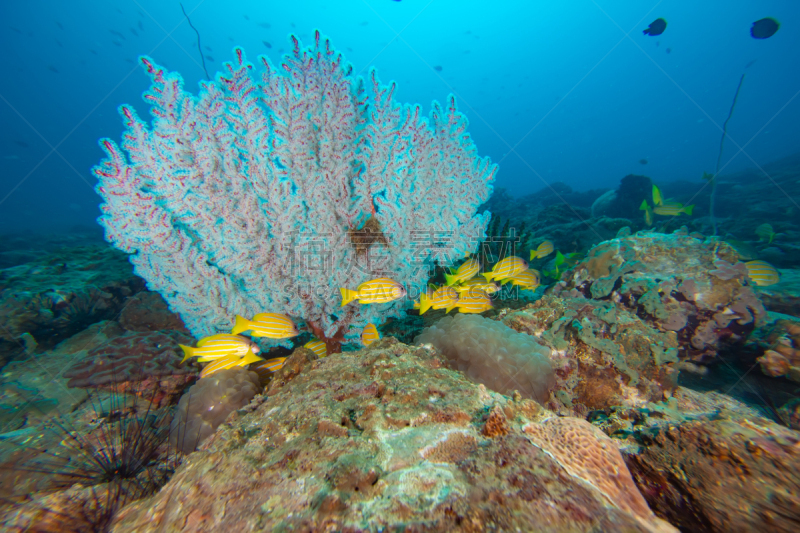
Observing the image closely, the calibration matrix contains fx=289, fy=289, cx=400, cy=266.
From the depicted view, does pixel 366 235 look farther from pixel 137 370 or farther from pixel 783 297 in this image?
pixel 783 297

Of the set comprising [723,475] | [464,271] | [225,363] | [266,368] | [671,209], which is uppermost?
[671,209]

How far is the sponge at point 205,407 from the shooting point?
2.98 m

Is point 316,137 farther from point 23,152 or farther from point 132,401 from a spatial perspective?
point 23,152

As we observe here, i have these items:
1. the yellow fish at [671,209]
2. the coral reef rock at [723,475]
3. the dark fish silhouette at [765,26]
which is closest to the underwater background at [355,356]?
the coral reef rock at [723,475]

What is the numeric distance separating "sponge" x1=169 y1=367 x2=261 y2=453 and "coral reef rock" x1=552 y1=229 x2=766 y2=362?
536cm

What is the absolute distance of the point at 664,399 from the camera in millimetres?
3135

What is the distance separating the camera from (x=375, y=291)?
317cm

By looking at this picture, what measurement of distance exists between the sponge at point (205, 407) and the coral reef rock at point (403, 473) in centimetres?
144

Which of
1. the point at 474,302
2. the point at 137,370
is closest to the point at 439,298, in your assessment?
the point at 474,302

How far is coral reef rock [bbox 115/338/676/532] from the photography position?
1018 millimetres

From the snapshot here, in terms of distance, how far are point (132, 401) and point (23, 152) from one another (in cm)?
14230

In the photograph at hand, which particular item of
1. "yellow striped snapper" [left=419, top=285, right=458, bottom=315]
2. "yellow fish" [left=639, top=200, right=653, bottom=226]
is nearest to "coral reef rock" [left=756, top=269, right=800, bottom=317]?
"yellow fish" [left=639, top=200, right=653, bottom=226]

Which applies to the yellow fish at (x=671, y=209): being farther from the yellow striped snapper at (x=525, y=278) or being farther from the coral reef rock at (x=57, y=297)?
the coral reef rock at (x=57, y=297)

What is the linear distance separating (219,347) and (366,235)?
2.15 metres
